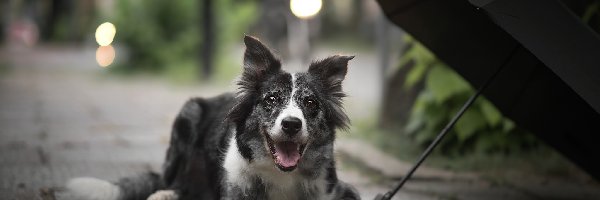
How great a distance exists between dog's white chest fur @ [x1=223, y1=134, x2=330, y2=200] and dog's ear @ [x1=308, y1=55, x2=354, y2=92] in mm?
539

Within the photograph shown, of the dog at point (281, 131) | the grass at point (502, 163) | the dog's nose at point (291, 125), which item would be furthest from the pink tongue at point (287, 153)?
the grass at point (502, 163)

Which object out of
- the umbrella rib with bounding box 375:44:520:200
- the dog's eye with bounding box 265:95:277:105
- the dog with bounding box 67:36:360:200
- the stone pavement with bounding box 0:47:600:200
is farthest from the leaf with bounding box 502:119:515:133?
the dog's eye with bounding box 265:95:277:105

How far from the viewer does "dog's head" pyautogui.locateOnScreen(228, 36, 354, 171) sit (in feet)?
13.6

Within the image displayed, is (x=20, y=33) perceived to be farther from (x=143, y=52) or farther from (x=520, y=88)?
(x=520, y=88)

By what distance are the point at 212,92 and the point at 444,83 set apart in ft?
29.5

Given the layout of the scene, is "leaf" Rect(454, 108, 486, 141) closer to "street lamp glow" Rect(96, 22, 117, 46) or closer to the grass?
the grass

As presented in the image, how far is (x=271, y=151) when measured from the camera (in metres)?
4.21

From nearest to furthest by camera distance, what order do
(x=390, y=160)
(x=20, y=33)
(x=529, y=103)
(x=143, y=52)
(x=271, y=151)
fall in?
(x=271, y=151) → (x=529, y=103) → (x=390, y=160) → (x=143, y=52) → (x=20, y=33)

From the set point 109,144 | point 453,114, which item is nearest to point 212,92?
point 109,144

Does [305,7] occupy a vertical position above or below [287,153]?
above

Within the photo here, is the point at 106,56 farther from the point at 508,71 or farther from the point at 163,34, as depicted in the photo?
the point at 508,71

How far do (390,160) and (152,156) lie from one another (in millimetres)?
2413

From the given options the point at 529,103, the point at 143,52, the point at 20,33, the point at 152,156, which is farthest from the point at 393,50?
the point at 20,33

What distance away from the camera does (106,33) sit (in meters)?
23.3
